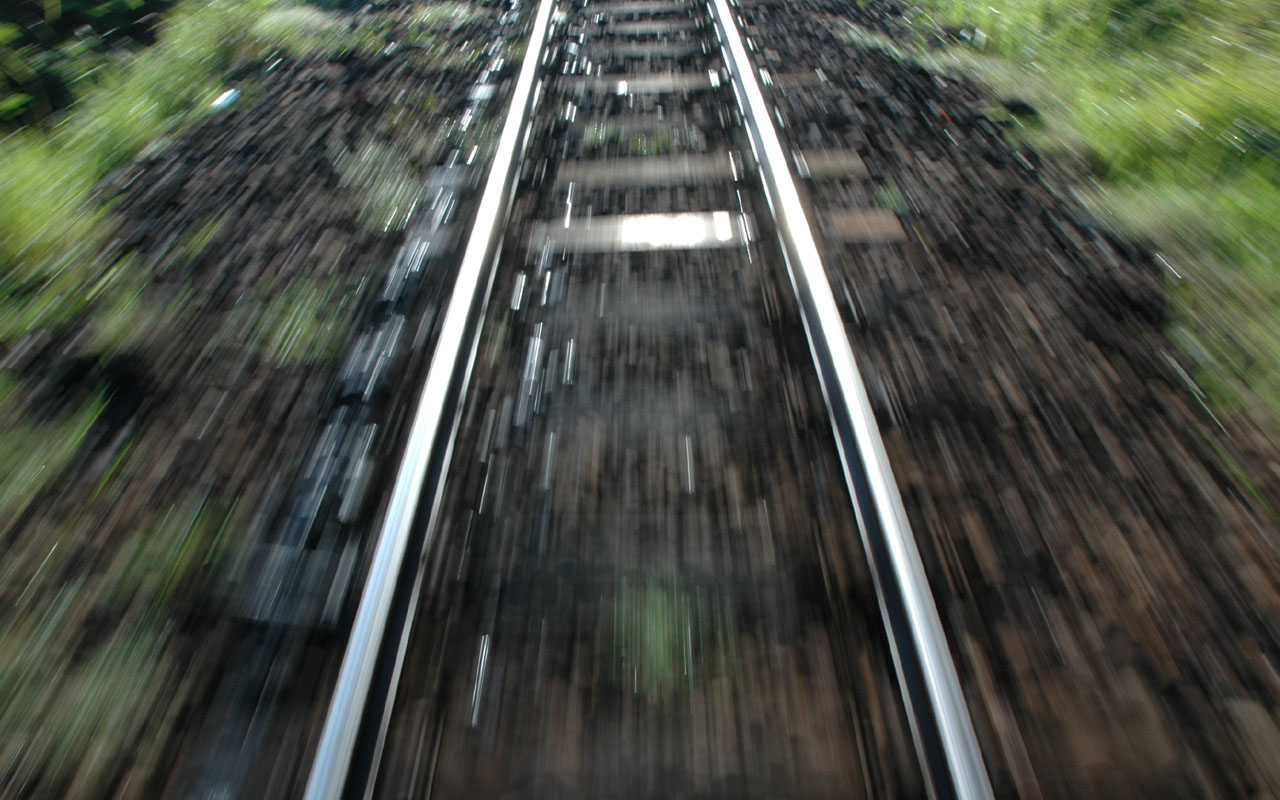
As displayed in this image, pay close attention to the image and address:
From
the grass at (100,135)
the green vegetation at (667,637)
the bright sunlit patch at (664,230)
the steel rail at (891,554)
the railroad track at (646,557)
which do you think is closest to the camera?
the steel rail at (891,554)

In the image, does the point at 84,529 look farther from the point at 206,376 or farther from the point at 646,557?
the point at 646,557

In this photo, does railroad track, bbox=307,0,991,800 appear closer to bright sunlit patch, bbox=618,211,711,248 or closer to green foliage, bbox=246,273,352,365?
bright sunlit patch, bbox=618,211,711,248

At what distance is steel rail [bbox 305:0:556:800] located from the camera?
1381 millimetres

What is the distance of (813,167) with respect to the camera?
351cm

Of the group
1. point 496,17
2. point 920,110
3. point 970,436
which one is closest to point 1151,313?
point 970,436

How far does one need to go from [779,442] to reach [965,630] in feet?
2.33

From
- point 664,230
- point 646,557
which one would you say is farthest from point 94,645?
point 664,230

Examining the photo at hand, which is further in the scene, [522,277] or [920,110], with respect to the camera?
[920,110]

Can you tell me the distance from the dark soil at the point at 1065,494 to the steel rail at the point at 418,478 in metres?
1.36

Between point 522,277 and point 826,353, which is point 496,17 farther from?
point 826,353

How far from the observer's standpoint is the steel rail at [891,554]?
1.36 metres

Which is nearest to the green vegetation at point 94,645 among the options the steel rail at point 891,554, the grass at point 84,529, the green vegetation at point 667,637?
the grass at point 84,529

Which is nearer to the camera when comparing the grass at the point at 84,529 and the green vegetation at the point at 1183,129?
the grass at the point at 84,529

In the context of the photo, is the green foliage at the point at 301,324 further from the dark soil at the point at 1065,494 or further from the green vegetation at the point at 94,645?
the dark soil at the point at 1065,494
